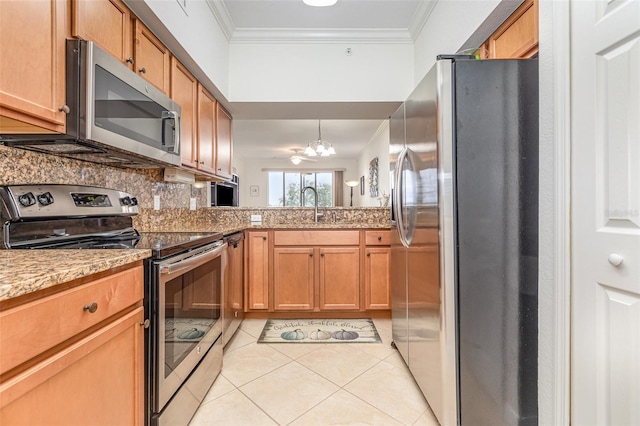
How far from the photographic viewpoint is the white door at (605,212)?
0.89 meters

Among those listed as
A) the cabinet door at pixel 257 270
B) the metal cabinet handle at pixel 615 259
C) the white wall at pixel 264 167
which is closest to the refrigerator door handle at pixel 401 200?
the metal cabinet handle at pixel 615 259

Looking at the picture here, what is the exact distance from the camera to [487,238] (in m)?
1.33

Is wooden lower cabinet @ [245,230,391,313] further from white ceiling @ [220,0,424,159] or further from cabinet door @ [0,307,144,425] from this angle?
cabinet door @ [0,307,144,425]

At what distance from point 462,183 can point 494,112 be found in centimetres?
34

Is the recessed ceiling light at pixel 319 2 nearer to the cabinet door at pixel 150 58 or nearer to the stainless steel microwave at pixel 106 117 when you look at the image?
the cabinet door at pixel 150 58

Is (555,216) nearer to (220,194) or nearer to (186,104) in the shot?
(186,104)

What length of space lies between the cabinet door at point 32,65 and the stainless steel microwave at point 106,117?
4 cm

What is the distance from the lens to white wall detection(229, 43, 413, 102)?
8.53ft

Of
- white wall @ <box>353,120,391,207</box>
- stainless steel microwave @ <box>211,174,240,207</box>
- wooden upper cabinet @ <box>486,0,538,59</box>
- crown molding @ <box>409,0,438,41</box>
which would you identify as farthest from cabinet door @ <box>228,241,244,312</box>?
white wall @ <box>353,120,391,207</box>

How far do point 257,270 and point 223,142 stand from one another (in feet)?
4.04

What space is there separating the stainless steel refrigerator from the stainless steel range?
1160mm

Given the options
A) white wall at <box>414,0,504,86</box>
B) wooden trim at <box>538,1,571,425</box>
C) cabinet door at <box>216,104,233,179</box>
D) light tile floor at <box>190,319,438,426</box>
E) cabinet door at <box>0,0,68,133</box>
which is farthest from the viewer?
cabinet door at <box>216,104,233,179</box>

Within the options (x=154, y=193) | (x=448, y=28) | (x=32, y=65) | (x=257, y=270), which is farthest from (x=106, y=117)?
(x=448, y=28)

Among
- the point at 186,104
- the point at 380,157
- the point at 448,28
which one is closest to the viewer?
the point at 448,28
